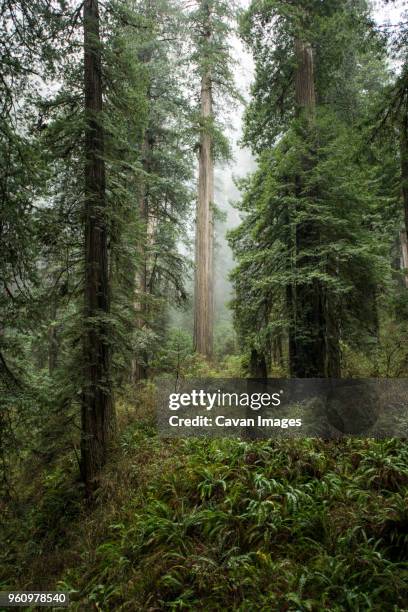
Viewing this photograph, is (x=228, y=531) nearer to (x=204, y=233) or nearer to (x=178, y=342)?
(x=178, y=342)

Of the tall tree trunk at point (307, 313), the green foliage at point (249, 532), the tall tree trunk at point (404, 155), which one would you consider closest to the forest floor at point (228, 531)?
the green foliage at point (249, 532)

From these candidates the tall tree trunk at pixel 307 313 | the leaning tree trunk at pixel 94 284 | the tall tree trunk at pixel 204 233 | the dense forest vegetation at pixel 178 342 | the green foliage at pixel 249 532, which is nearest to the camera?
the green foliage at pixel 249 532

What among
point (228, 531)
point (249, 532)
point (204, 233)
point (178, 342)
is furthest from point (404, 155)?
point (204, 233)

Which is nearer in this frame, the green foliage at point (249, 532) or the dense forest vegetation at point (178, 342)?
the green foliage at point (249, 532)

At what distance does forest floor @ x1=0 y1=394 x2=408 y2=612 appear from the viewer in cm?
417

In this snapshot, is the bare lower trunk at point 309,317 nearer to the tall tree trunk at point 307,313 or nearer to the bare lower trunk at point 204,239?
the tall tree trunk at point 307,313

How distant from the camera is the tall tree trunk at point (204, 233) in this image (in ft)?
44.5

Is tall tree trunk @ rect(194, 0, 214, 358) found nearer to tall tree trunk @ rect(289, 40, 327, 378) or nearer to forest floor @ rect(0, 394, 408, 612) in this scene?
tall tree trunk @ rect(289, 40, 327, 378)

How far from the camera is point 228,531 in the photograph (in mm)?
4859

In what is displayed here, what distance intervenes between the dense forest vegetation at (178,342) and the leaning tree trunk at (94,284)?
0.12ft

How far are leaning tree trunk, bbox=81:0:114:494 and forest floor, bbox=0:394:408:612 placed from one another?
519mm

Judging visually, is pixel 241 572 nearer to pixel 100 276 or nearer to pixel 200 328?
pixel 100 276

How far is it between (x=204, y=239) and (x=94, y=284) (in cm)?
803

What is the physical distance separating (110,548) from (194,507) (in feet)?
3.99
